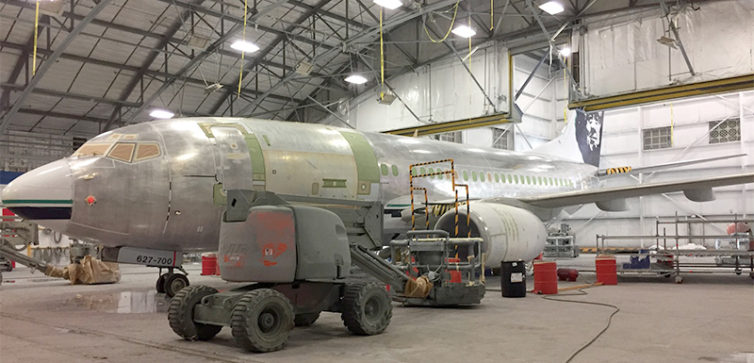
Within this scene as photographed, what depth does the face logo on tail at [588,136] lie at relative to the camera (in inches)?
894

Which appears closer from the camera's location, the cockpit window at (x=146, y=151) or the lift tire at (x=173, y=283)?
the cockpit window at (x=146, y=151)

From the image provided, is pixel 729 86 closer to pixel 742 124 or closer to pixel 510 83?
pixel 510 83

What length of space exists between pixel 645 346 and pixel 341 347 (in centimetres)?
289

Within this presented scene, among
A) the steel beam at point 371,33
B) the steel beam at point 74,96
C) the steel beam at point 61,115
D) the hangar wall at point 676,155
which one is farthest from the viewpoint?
the steel beam at point 61,115

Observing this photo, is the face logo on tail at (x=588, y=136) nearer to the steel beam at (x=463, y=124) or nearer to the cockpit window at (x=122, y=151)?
the steel beam at (x=463, y=124)

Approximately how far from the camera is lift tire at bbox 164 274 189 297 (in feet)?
34.8

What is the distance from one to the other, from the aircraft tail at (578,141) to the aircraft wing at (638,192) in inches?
283

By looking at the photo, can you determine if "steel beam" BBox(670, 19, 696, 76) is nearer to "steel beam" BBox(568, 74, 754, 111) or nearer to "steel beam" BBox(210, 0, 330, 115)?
"steel beam" BBox(568, 74, 754, 111)

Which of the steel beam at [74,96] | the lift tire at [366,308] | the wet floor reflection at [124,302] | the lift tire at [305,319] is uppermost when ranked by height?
the steel beam at [74,96]

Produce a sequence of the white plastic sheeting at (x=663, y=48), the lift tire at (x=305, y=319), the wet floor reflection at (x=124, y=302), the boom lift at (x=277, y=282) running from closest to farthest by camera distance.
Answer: the boom lift at (x=277, y=282) → the lift tire at (x=305, y=319) → the wet floor reflection at (x=124, y=302) → the white plastic sheeting at (x=663, y=48)

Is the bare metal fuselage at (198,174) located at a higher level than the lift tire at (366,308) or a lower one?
higher

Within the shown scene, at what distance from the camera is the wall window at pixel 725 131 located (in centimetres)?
2698

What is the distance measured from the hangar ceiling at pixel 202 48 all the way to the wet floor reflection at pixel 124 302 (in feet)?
39.2

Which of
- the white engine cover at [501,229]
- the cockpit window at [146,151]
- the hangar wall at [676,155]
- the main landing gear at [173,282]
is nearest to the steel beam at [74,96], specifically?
the main landing gear at [173,282]
